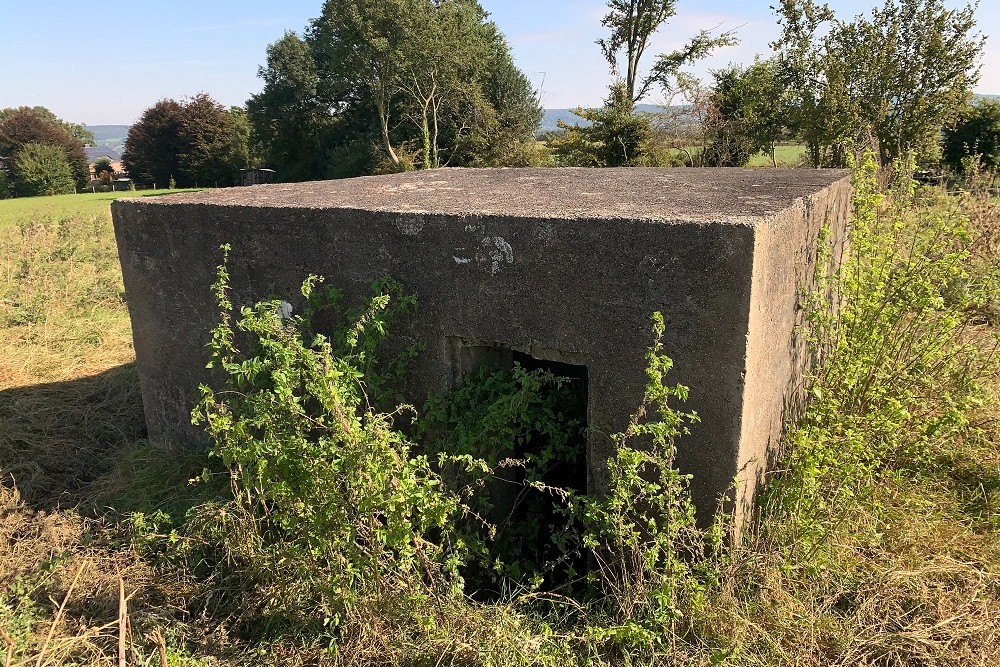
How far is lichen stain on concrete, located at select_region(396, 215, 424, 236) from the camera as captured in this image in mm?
3258

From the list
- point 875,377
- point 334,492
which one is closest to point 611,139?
point 875,377

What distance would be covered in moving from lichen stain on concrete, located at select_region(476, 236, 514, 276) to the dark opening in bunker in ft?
1.40

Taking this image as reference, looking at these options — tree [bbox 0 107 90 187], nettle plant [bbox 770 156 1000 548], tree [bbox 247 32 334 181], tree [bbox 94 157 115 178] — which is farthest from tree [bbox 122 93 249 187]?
nettle plant [bbox 770 156 1000 548]

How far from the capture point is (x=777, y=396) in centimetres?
318

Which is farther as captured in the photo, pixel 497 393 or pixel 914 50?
pixel 914 50

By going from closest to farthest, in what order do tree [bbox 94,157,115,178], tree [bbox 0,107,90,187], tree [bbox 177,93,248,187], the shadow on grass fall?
the shadow on grass, tree [bbox 177,93,248,187], tree [bbox 0,107,90,187], tree [bbox 94,157,115,178]

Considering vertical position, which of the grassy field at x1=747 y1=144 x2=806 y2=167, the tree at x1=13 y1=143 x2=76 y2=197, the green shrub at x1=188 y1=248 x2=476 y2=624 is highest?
the tree at x1=13 y1=143 x2=76 y2=197

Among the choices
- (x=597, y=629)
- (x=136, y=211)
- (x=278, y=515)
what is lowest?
(x=597, y=629)

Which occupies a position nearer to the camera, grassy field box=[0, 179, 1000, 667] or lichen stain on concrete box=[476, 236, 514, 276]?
grassy field box=[0, 179, 1000, 667]

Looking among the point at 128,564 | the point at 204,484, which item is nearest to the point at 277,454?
the point at 128,564

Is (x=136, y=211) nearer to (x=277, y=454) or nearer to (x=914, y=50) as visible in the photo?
(x=277, y=454)

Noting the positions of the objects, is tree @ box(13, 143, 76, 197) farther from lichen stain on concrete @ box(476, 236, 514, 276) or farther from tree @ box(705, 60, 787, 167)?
lichen stain on concrete @ box(476, 236, 514, 276)

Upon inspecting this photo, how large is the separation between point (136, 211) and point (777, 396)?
4.30 meters

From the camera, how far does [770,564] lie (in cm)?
272
